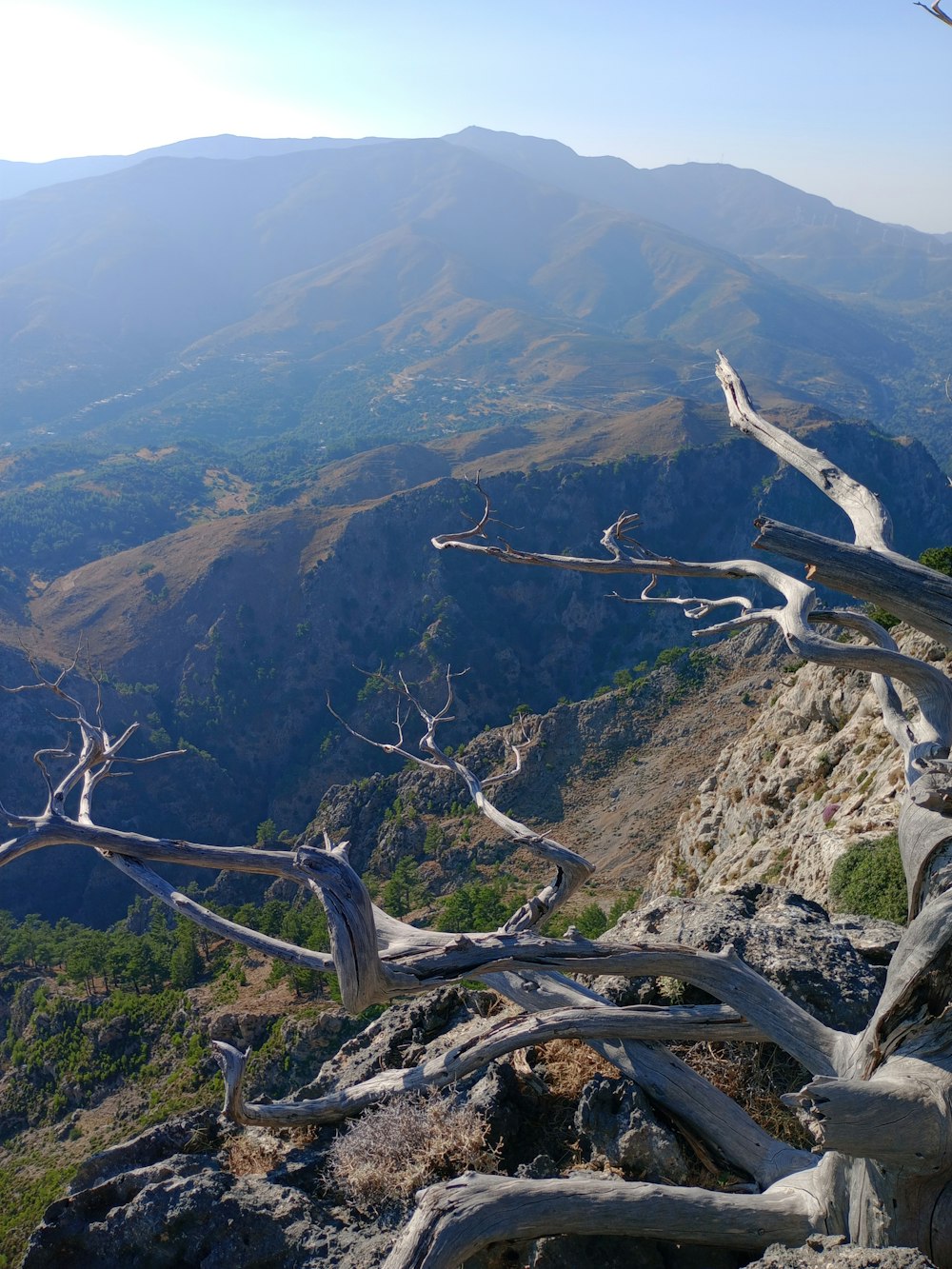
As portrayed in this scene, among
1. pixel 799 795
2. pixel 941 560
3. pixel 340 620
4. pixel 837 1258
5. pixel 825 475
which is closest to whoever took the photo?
pixel 837 1258

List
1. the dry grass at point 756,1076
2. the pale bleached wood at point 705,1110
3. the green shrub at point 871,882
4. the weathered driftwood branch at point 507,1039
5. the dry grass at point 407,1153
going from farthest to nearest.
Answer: the green shrub at point 871,882 → the dry grass at point 756,1076 → the weathered driftwood branch at point 507,1039 → the dry grass at point 407,1153 → the pale bleached wood at point 705,1110

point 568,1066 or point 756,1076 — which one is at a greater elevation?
point 756,1076

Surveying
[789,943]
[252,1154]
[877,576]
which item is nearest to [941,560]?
[789,943]

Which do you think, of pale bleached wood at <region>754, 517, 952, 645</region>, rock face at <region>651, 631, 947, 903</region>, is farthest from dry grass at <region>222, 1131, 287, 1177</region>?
rock face at <region>651, 631, 947, 903</region>

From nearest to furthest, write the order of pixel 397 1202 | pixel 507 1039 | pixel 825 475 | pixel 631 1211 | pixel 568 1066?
pixel 631 1211
pixel 397 1202
pixel 507 1039
pixel 568 1066
pixel 825 475

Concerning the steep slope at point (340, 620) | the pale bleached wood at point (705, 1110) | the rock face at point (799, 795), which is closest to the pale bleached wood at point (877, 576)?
the pale bleached wood at point (705, 1110)

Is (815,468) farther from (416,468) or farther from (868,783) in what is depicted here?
(416,468)

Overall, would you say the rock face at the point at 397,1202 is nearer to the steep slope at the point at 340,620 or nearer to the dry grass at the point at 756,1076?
the dry grass at the point at 756,1076

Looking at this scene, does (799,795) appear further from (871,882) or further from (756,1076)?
(756,1076)
